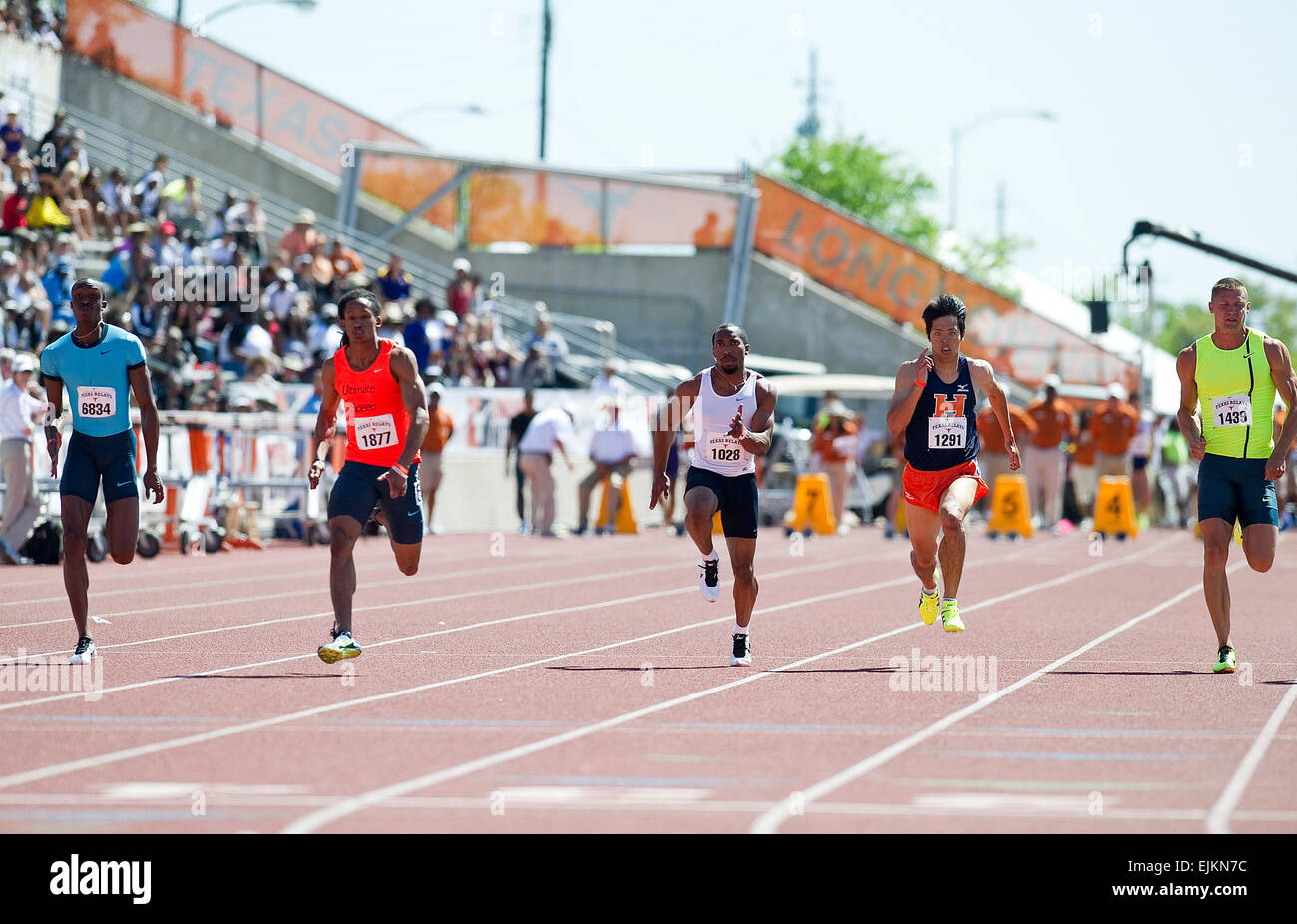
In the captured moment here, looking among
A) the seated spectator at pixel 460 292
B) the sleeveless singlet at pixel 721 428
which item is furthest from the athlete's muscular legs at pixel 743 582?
the seated spectator at pixel 460 292

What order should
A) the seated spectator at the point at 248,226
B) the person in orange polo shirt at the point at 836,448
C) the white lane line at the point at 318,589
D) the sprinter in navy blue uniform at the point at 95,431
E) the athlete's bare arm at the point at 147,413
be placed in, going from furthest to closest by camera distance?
the person in orange polo shirt at the point at 836,448, the seated spectator at the point at 248,226, the white lane line at the point at 318,589, the athlete's bare arm at the point at 147,413, the sprinter in navy blue uniform at the point at 95,431

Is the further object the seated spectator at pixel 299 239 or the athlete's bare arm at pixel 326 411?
the seated spectator at pixel 299 239

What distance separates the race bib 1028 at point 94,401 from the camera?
11195 millimetres

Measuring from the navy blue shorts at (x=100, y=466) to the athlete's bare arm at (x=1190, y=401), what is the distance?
19.3 feet

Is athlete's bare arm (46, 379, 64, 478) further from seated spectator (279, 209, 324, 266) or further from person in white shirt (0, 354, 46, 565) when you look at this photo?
seated spectator (279, 209, 324, 266)

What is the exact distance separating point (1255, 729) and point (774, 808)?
2992 mm

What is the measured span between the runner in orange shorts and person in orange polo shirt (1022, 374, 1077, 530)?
15.4 meters

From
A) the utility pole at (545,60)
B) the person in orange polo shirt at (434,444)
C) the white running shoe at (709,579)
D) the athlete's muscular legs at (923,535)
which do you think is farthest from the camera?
the utility pole at (545,60)

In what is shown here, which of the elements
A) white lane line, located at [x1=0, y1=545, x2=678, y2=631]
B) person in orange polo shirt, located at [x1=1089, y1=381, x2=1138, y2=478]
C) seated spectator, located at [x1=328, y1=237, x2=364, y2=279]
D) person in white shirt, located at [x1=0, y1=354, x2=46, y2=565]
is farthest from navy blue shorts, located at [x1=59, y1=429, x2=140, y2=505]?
person in orange polo shirt, located at [x1=1089, y1=381, x2=1138, y2=478]

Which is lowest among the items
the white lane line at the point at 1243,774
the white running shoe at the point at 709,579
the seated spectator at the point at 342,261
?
the white lane line at the point at 1243,774

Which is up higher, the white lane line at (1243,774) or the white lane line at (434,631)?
the white lane line at (434,631)

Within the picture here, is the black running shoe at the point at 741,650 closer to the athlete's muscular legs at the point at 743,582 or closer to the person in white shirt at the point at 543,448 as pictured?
the athlete's muscular legs at the point at 743,582
